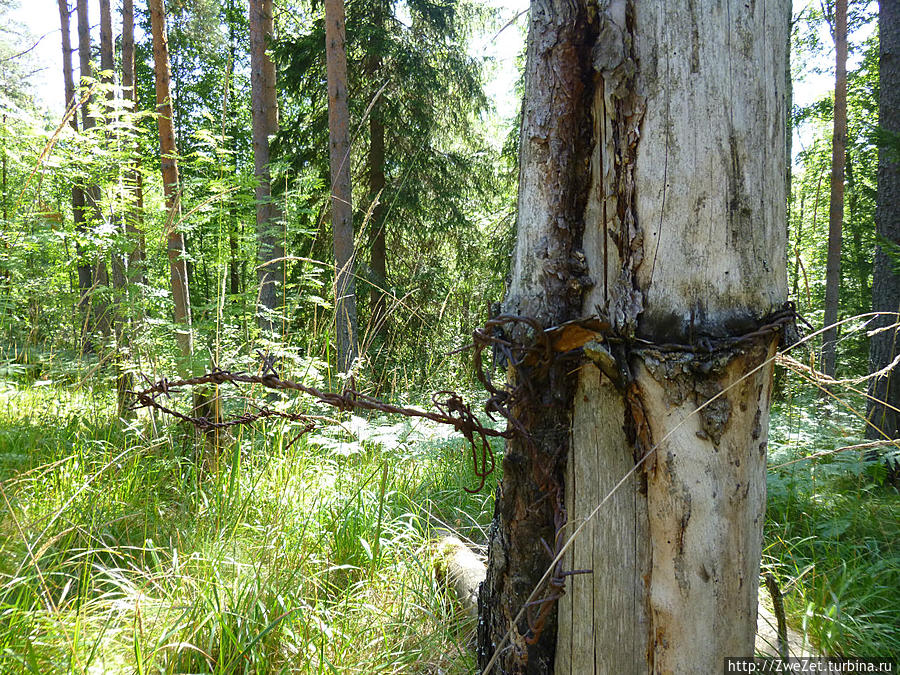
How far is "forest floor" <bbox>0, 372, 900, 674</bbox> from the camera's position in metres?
1.66

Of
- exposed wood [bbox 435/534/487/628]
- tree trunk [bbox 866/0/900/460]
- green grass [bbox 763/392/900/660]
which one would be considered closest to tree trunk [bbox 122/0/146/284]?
exposed wood [bbox 435/534/487/628]

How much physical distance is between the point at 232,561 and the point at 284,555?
195 millimetres

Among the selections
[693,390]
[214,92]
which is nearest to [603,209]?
[693,390]

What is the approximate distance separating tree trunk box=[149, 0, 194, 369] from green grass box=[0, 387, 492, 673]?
158 cm

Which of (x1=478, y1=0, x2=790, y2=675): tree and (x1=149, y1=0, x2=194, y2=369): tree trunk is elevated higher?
(x1=149, y1=0, x2=194, y2=369): tree trunk

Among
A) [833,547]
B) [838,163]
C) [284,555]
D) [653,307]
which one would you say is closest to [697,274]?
[653,307]

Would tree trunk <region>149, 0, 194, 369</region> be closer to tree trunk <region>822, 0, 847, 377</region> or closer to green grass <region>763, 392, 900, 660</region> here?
green grass <region>763, 392, 900, 660</region>

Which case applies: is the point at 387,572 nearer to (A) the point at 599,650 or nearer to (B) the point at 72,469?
(A) the point at 599,650

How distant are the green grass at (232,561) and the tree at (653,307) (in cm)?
99

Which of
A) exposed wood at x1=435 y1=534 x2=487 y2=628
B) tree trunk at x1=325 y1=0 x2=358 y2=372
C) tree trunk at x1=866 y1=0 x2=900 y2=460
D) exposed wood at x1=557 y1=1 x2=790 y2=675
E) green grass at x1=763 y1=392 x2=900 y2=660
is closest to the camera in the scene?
exposed wood at x1=557 y1=1 x2=790 y2=675

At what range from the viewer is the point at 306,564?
2.01 meters

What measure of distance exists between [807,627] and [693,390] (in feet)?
5.35

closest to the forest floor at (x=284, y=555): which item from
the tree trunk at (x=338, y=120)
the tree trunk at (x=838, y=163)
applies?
the tree trunk at (x=338, y=120)

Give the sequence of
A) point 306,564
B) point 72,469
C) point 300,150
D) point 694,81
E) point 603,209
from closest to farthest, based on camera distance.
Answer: point 694,81 → point 603,209 → point 306,564 → point 72,469 → point 300,150
